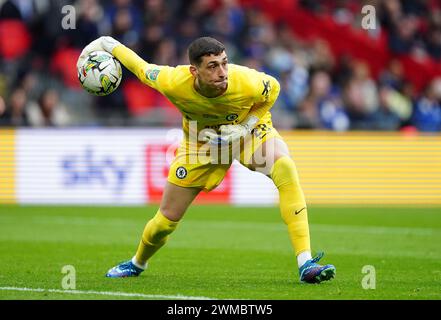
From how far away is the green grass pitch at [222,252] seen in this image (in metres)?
8.11

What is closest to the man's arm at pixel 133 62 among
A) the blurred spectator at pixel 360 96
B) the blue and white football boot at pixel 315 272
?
the blue and white football boot at pixel 315 272

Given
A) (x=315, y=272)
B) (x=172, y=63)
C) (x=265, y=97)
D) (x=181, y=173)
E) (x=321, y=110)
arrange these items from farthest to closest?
(x=321, y=110) < (x=172, y=63) < (x=181, y=173) < (x=265, y=97) < (x=315, y=272)

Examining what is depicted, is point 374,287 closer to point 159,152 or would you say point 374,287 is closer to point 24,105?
point 159,152

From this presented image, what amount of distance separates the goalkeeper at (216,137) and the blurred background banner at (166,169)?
989 centimetres

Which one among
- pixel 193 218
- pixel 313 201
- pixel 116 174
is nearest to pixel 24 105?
pixel 116 174

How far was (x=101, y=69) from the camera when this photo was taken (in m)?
8.99

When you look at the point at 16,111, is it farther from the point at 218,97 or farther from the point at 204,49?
the point at 204,49

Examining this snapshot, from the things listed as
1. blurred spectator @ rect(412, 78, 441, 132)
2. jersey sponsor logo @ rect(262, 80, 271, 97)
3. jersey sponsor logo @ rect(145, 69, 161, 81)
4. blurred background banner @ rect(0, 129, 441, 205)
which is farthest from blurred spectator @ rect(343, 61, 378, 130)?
jersey sponsor logo @ rect(145, 69, 161, 81)

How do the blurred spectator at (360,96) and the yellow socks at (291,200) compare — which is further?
the blurred spectator at (360,96)

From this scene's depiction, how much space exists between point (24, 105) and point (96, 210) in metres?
2.95

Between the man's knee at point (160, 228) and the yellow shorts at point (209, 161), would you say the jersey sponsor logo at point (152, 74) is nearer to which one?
the yellow shorts at point (209, 161)

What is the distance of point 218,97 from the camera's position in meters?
8.57

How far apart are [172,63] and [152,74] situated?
39.1 ft

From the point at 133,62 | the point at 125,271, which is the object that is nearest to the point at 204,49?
the point at 133,62
